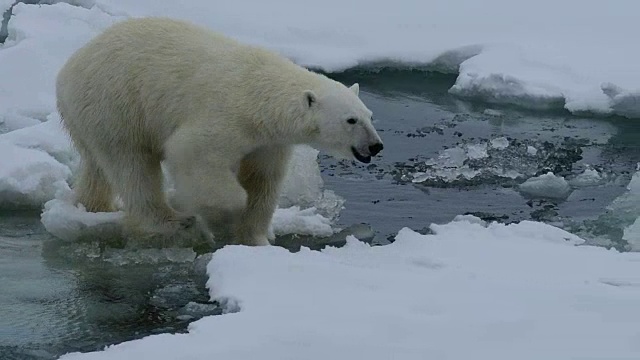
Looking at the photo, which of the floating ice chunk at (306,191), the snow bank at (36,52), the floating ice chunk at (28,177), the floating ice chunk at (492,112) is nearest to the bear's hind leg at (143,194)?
the floating ice chunk at (28,177)

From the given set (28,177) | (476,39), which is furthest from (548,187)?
(476,39)

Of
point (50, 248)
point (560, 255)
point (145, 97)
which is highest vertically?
point (145, 97)

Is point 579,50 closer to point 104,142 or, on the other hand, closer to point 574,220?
point 574,220

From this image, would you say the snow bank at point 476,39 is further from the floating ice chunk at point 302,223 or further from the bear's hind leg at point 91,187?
the bear's hind leg at point 91,187

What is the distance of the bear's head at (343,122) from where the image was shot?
555cm

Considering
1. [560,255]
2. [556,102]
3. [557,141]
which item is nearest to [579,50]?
[556,102]

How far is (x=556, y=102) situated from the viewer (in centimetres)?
962

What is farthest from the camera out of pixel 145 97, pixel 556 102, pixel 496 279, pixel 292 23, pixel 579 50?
pixel 292 23

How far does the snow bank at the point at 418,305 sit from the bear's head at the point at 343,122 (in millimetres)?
560

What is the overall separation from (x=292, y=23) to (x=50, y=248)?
6.66 m

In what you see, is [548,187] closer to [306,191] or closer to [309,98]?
[306,191]

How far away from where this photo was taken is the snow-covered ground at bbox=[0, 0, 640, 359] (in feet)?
12.7

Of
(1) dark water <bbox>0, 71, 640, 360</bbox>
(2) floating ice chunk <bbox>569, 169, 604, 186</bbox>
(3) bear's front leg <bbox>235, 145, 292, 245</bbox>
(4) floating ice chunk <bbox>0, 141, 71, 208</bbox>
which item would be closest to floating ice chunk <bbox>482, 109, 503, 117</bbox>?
(1) dark water <bbox>0, 71, 640, 360</bbox>

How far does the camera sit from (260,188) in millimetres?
6184
